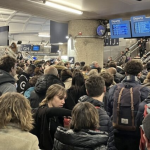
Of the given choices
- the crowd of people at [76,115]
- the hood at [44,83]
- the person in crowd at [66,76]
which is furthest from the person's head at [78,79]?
the person in crowd at [66,76]

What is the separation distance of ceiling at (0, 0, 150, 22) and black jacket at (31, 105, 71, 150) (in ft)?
21.1

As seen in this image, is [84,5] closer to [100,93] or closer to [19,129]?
[100,93]

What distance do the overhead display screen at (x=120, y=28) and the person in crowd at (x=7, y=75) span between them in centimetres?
768

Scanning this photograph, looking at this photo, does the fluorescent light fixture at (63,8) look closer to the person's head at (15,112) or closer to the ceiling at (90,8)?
the ceiling at (90,8)

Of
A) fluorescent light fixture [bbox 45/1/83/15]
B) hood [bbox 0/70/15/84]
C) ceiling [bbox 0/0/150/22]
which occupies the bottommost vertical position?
hood [bbox 0/70/15/84]

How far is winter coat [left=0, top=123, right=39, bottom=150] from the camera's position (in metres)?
1.80

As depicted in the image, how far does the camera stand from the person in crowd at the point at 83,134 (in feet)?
6.66

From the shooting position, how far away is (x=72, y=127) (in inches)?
86.6

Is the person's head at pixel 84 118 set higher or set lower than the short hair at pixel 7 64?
lower

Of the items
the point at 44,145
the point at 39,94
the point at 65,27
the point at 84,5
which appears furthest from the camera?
the point at 65,27

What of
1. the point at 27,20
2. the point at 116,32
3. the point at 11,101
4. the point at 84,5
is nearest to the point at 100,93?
the point at 11,101

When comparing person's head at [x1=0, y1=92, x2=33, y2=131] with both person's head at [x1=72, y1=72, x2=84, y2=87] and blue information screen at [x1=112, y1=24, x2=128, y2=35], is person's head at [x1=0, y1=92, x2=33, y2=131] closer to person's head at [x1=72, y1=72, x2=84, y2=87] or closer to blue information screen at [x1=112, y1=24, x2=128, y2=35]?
person's head at [x1=72, y1=72, x2=84, y2=87]

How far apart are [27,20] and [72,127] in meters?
29.3

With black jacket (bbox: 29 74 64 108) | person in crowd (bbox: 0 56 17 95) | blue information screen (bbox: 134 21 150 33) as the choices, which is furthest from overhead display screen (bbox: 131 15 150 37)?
person in crowd (bbox: 0 56 17 95)
